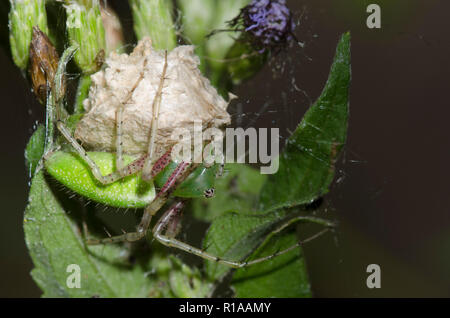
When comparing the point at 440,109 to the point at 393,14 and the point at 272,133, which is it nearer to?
the point at 393,14

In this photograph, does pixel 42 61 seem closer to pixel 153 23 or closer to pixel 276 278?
pixel 153 23

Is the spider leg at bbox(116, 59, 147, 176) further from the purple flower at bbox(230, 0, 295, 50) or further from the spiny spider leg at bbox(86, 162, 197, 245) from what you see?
the purple flower at bbox(230, 0, 295, 50)

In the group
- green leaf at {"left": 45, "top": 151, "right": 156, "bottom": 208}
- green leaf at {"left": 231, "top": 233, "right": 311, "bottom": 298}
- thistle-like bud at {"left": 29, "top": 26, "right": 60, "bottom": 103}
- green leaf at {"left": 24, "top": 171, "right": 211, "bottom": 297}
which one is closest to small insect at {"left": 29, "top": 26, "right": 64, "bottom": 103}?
thistle-like bud at {"left": 29, "top": 26, "right": 60, "bottom": 103}

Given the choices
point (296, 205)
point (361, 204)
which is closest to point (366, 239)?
point (361, 204)

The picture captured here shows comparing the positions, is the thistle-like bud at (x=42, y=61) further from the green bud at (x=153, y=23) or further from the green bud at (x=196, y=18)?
the green bud at (x=196, y=18)

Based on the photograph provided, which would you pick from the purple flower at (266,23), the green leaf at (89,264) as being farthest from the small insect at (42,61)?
the purple flower at (266,23)

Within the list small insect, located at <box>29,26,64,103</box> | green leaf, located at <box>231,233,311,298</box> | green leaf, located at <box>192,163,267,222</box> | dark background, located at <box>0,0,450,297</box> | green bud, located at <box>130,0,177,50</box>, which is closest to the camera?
small insect, located at <box>29,26,64,103</box>

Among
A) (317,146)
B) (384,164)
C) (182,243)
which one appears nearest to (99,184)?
(182,243)
